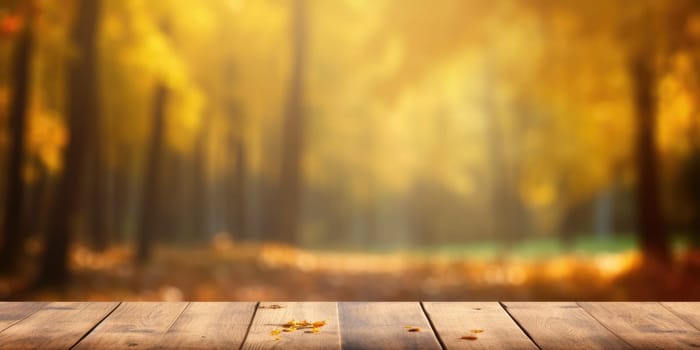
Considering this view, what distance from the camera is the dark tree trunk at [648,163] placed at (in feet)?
39.7

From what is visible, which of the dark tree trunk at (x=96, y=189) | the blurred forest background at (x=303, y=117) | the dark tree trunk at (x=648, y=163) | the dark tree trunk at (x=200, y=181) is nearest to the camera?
the blurred forest background at (x=303, y=117)

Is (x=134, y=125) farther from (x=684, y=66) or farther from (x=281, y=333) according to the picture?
(x=281, y=333)

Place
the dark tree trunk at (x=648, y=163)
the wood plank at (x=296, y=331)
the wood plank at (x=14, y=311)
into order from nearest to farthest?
the wood plank at (x=296, y=331)
the wood plank at (x=14, y=311)
the dark tree trunk at (x=648, y=163)

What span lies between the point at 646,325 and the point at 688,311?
1.27 ft

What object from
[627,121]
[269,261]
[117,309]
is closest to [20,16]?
[269,261]

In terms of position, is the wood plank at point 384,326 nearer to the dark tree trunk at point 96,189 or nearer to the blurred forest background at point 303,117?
the blurred forest background at point 303,117

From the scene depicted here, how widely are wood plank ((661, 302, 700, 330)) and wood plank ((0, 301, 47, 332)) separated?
2830 millimetres

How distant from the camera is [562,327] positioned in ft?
10.6

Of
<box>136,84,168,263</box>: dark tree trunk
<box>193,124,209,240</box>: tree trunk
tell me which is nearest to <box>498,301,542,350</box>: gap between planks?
<box>136,84,168,263</box>: dark tree trunk

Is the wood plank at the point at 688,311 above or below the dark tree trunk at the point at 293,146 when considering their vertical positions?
below

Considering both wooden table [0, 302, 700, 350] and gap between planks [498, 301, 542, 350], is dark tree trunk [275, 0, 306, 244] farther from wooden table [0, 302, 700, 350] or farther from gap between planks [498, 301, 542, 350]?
gap between planks [498, 301, 542, 350]

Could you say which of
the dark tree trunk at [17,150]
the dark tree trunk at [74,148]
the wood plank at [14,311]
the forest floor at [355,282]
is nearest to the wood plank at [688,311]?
the wood plank at [14,311]

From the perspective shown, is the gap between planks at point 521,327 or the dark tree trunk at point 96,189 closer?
the gap between planks at point 521,327

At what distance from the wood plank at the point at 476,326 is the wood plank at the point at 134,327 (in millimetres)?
1115
